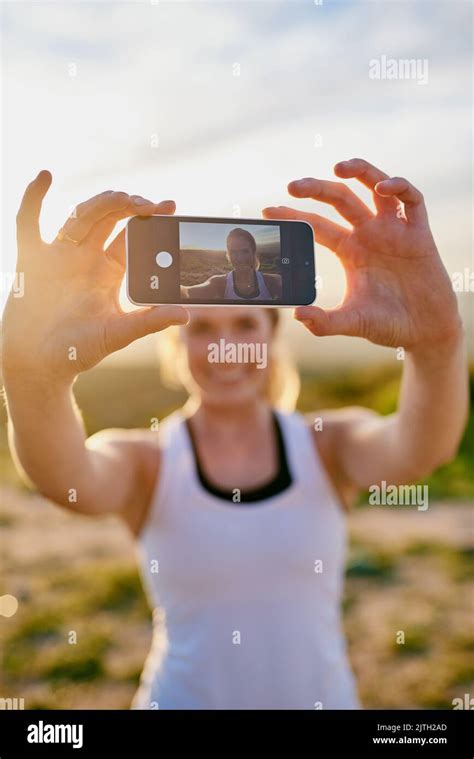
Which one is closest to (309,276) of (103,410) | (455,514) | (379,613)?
(379,613)

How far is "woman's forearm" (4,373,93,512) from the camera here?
1758 mm

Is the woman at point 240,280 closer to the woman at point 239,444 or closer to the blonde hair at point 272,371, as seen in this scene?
the woman at point 239,444

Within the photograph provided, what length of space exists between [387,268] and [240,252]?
1.30 feet

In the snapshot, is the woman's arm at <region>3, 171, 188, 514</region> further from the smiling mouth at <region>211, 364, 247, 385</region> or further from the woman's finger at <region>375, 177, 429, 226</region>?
the smiling mouth at <region>211, 364, 247, 385</region>

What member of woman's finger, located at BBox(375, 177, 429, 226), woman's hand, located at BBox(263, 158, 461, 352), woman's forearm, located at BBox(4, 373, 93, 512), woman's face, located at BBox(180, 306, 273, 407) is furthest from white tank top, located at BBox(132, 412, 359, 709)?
woman's finger, located at BBox(375, 177, 429, 226)

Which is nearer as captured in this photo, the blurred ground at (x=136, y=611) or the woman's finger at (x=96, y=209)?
the woman's finger at (x=96, y=209)

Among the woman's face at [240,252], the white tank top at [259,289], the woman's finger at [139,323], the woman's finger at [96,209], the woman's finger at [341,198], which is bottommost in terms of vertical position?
the woman's finger at [139,323]

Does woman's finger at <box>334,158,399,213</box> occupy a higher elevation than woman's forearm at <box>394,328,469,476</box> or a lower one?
higher

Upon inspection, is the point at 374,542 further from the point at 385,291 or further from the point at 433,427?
the point at 385,291

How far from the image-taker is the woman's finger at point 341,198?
71.9 inches

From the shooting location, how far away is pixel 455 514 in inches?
335
